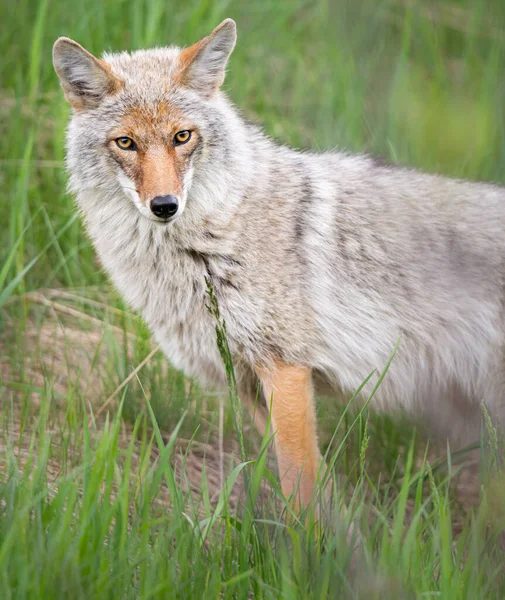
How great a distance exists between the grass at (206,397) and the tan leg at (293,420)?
0.54 feet

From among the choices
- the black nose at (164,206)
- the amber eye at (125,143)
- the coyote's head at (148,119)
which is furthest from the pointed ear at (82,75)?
the black nose at (164,206)

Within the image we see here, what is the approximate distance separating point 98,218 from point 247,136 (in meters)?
0.90

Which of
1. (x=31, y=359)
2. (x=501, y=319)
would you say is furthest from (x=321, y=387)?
(x=31, y=359)

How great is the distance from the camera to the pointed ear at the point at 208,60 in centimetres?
379

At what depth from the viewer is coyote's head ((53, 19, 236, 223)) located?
11.2ft

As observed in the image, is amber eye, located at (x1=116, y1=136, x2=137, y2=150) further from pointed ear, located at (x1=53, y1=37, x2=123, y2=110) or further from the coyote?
pointed ear, located at (x1=53, y1=37, x2=123, y2=110)

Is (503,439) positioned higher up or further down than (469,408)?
higher up

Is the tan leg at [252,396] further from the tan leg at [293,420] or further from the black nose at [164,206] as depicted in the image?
the black nose at [164,206]

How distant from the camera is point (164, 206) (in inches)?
130

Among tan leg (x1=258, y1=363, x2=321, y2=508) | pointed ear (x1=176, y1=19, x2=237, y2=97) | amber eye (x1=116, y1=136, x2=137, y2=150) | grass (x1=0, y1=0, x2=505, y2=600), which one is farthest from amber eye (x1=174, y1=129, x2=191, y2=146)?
tan leg (x1=258, y1=363, x2=321, y2=508)

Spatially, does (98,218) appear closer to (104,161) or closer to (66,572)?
(104,161)

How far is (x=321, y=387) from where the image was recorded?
4.12 meters

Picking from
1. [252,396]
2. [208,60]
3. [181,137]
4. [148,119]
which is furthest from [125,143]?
[252,396]

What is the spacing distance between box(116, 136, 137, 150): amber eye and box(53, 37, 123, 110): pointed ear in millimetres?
335
